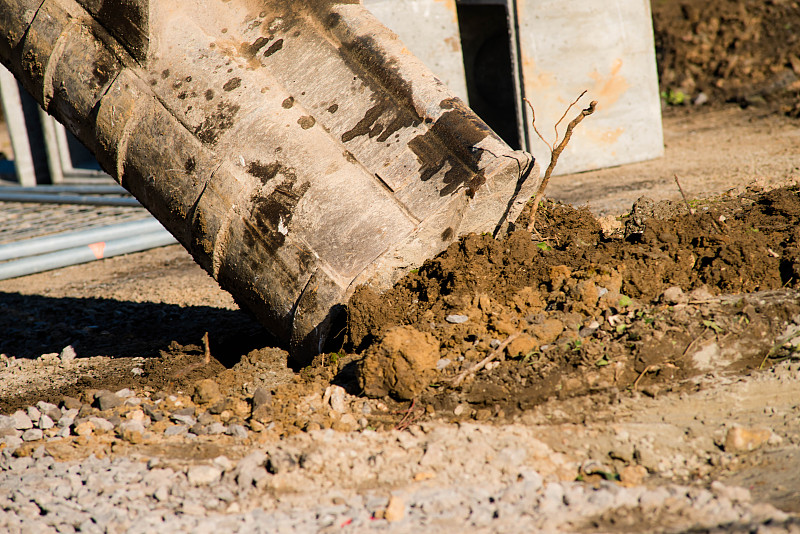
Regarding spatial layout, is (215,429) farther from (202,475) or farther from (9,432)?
(9,432)

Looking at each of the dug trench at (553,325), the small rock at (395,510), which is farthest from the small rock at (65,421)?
Answer: the small rock at (395,510)

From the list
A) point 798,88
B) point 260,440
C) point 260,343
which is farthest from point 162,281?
point 798,88

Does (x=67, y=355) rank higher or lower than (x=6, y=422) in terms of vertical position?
lower

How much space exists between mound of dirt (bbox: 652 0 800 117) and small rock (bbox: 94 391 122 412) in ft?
29.9

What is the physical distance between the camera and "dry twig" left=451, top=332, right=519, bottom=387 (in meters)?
3.34

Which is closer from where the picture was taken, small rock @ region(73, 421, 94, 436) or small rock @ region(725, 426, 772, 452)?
small rock @ region(725, 426, 772, 452)

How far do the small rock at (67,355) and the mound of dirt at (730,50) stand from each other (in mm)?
8993

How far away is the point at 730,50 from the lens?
35.8 feet

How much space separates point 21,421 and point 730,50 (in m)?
10.8

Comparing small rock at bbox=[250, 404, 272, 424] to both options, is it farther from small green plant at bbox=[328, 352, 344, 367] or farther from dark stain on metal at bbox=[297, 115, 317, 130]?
dark stain on metal at bbox=[297, 115, 317, 130]

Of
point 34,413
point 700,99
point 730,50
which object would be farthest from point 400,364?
point 730,50

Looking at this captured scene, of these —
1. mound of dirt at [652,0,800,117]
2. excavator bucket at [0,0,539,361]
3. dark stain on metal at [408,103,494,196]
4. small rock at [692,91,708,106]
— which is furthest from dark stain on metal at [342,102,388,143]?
small rock at [692,91,708,106]

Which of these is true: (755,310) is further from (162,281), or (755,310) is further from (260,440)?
(162,281)

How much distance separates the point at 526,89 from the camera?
27.1 feet
